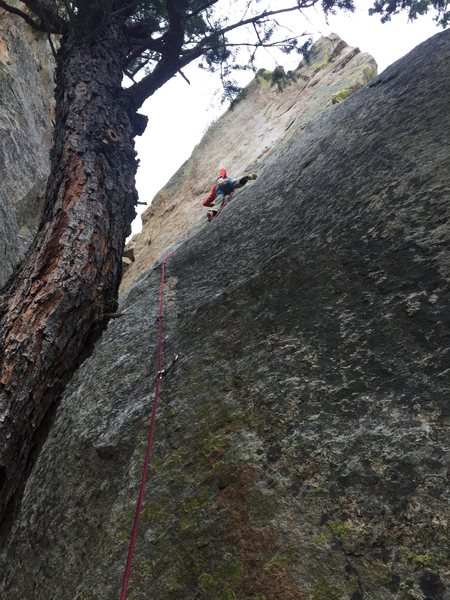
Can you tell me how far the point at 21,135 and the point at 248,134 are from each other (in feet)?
20.3

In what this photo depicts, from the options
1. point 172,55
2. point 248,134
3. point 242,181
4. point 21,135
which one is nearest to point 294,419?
point 172,55

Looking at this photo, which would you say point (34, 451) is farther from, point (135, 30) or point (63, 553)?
point (135, 30)

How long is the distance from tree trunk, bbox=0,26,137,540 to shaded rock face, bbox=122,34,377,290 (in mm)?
5954

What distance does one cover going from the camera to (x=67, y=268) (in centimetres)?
318

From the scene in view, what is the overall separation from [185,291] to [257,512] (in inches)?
128

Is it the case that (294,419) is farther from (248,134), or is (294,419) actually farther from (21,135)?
(248,134)

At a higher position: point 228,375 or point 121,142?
point 121,142

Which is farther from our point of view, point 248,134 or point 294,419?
point 248,134

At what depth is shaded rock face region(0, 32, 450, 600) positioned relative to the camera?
2.45 metres

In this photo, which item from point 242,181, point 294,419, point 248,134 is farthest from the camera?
point 248,134

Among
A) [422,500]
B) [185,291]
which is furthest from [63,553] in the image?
[185,291]

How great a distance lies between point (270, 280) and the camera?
14.5ft

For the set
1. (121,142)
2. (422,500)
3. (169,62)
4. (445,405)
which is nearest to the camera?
(422,500)

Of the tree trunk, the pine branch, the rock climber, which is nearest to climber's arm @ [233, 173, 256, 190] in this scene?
the rock climber
